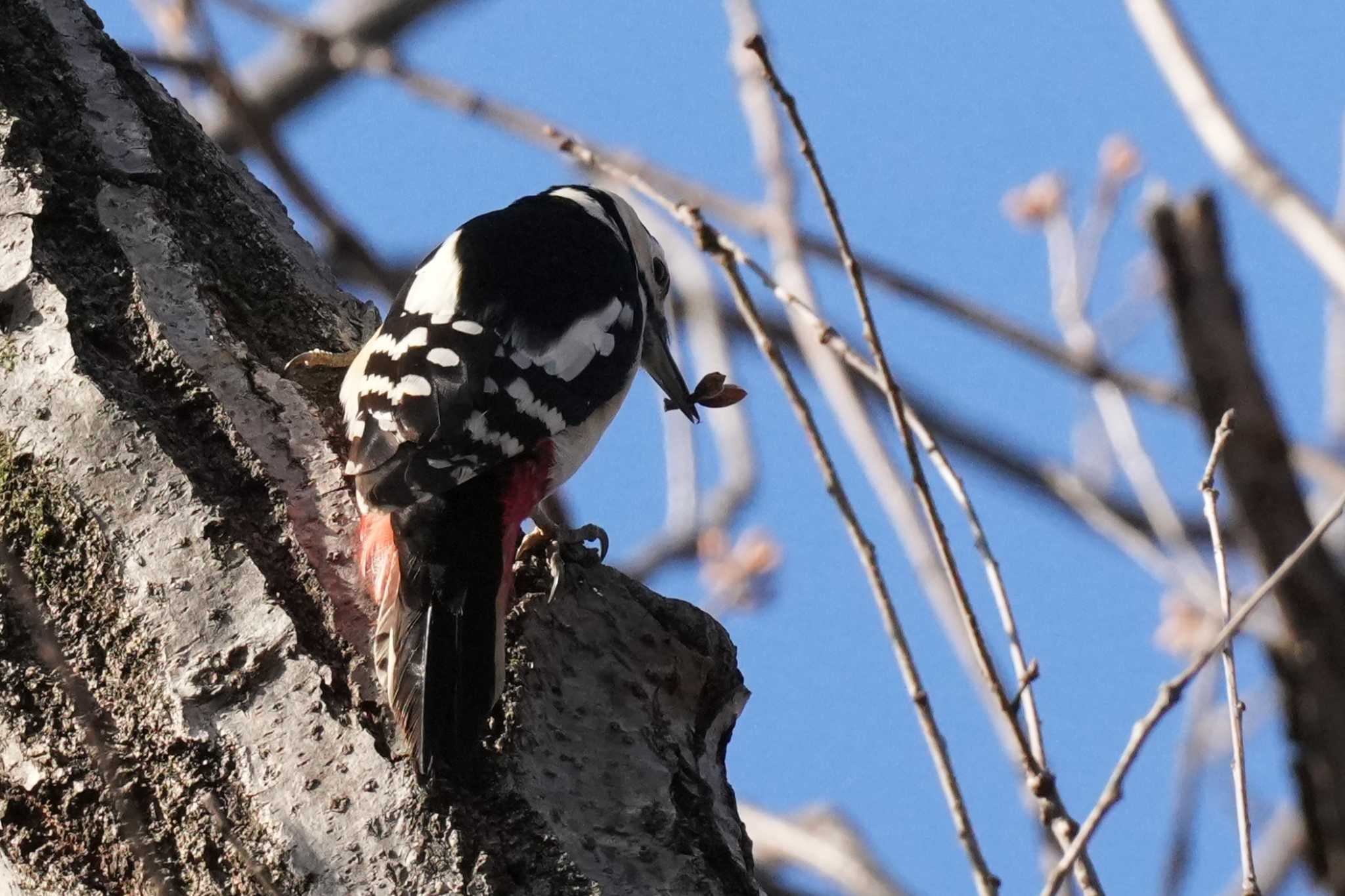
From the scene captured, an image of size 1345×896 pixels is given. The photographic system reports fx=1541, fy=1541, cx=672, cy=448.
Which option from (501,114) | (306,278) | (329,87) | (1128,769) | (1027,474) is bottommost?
(1128,769)

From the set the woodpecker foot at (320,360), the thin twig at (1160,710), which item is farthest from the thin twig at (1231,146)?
the woodpecker foot at (320,360)

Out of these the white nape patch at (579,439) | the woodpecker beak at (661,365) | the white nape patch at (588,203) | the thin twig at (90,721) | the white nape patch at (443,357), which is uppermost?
the white nape patch at (588,203)

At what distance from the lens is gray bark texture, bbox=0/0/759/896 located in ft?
5.10

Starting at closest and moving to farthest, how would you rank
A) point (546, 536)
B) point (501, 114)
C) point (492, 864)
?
1. point (492, 864)
2. point (546, 536)
3. point (501, 114)

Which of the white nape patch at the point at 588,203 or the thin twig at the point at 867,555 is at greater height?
the white nape patch at the point at 588,203

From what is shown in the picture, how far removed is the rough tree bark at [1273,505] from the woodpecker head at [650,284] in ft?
3.57

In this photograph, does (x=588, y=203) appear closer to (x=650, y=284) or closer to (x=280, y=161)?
(x=650, y=284)

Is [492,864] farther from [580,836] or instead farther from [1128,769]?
[1128,769]

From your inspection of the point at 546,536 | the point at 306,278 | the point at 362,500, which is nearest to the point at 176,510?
the point at 362,500

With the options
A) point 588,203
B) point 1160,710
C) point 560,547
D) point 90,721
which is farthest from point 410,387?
point 588,203

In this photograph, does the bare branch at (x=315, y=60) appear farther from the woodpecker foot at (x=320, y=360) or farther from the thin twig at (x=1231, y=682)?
the thin twig at (x=1231, y=682)

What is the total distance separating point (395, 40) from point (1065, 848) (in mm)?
4719

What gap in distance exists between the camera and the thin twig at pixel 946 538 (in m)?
1.66

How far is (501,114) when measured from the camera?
285 centimetres
